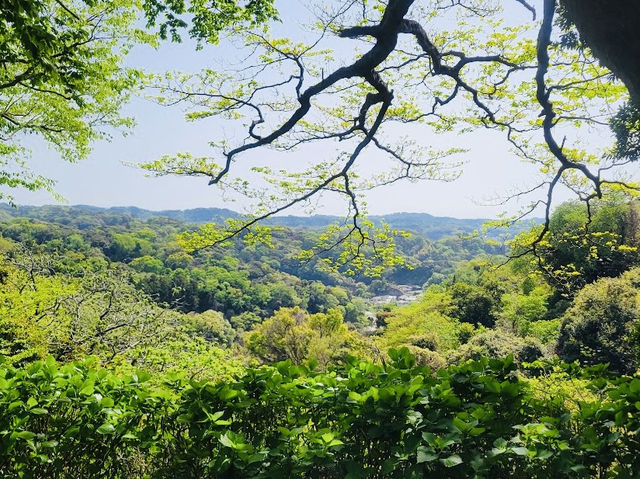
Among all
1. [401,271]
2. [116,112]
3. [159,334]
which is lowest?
[401,271]

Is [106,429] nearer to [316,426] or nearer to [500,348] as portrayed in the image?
[316,426]

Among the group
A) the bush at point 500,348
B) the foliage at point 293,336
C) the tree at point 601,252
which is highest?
the tree at point 601,252

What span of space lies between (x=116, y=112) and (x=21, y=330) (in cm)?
544

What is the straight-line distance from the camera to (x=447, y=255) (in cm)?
10225

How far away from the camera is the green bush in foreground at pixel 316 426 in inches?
64.4

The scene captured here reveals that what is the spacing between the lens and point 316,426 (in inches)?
77.2

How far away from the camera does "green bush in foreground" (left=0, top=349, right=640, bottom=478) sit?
1635mm

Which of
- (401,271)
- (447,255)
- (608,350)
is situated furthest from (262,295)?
(401,271)

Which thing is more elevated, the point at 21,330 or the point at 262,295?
the point at 21,330

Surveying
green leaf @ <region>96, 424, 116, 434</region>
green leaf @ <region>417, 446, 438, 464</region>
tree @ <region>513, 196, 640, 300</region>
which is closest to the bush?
tree @ <region>513, 196, 640, 300</region>

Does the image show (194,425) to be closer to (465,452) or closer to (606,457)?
(465,452)

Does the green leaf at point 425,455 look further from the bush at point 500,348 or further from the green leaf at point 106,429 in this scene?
the bush at point 500,348

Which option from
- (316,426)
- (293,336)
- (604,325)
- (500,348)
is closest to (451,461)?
(316,426)

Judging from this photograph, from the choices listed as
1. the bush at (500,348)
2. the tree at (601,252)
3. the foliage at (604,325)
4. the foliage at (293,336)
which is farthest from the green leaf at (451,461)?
the foliage at (293,336)
